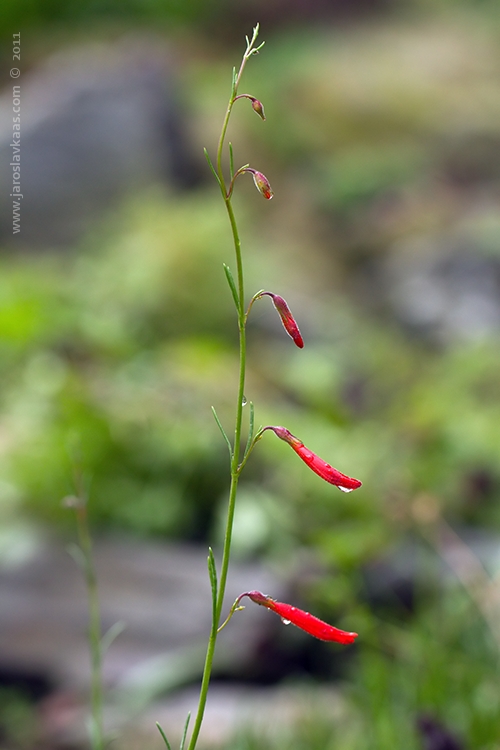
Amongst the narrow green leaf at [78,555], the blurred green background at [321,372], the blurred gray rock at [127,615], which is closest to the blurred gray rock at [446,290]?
the blurred green background at [321,372]

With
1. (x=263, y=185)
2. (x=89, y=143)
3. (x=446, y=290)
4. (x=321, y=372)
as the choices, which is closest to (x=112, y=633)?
(x=263, y=185)

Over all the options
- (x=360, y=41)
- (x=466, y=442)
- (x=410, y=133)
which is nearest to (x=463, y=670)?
(x=466, y=442)

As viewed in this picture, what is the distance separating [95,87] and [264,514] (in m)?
6.81

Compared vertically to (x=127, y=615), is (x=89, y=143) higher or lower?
higher

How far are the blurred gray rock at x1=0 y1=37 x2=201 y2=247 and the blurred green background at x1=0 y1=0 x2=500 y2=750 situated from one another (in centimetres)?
32

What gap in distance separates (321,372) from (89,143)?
5030mm

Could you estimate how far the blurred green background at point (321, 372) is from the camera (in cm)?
216

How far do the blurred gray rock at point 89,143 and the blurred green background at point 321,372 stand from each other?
1.05 feet

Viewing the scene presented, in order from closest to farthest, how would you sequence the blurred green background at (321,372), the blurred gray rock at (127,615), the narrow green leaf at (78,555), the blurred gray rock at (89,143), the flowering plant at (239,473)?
the flowering plant at (239,473) → the narrow green leaf at (78,555) → the blurred green background at (321,372) → the blurred gray rock at (127,615) → the blurred gray rock at (89,143)

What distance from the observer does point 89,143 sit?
8305 millimetres

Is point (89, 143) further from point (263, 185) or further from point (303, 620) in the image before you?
point (303, 620)

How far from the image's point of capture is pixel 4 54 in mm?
11430

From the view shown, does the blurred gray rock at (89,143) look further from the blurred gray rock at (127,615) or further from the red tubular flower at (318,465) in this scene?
the red tubular flower at (318,465)

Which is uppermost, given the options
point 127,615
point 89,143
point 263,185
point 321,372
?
point 89,143
